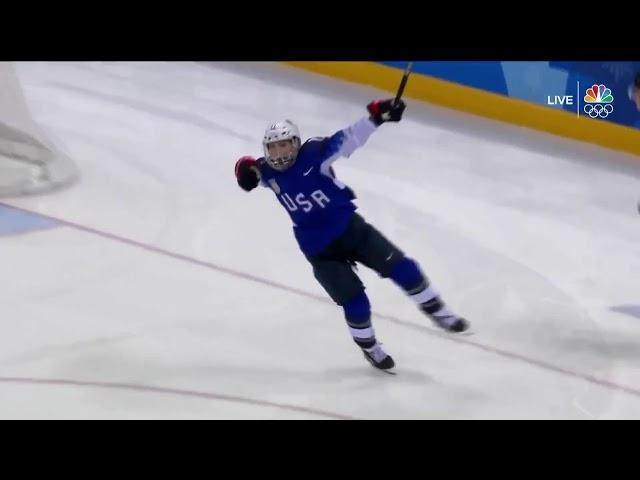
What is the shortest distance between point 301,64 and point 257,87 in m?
0.39

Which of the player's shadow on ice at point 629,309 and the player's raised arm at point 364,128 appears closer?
the player's raised arm at point 364,128

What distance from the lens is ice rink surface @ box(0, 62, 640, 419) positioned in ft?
10.2

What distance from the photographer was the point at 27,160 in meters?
4.86

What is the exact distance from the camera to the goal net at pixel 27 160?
4547 mm

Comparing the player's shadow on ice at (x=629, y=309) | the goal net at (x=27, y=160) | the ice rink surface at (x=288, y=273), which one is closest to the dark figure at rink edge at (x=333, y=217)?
the ice rink surface at (x=288, y=273)

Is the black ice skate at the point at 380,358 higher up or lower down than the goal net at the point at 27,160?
lower down

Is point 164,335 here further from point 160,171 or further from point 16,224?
point 160,171

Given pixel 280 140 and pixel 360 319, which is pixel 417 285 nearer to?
pixel 360 319

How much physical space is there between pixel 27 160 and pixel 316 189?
2.29 meters

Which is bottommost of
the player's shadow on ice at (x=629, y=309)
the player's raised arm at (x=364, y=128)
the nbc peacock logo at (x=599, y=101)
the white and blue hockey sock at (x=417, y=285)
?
the white and blue hockey sock at (x=417, y=285)

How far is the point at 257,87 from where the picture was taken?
634cm

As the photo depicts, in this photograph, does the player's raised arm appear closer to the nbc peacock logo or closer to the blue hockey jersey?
the blue hockey jersey

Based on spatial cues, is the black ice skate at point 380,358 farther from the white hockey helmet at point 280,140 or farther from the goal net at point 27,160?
the goal net at point 27,160
